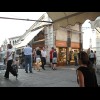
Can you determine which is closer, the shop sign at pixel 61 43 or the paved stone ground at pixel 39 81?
the paved stone ground at pixel 39 81

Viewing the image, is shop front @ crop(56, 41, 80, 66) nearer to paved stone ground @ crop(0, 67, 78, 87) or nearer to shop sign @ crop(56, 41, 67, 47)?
shop sign @ crop(56, 41, 67, 47)

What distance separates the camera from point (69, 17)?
8000 mm

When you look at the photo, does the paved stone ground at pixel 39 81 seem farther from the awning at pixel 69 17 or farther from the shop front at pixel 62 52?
the shop front at pixel 62 52

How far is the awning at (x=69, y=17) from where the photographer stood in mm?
7653

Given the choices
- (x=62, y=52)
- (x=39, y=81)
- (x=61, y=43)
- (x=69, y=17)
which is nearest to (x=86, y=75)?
(x=69, y=17)

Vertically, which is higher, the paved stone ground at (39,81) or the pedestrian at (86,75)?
the pedestrian at (86,75)

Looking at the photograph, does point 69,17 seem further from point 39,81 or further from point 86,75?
point 86,75

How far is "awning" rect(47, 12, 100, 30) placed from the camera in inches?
301

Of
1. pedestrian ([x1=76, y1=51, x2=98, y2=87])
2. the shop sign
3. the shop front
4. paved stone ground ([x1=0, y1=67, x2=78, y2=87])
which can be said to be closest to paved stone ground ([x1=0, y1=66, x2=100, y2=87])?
paved stone ground ([x1=0, y1=67, x2=78, y2=87])

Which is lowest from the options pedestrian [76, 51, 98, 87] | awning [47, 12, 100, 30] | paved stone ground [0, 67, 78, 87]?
paved stone ground [0, 67, 78, 87]

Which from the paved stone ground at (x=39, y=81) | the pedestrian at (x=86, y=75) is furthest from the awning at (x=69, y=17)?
the pedestrian at (x=86, y=75)
